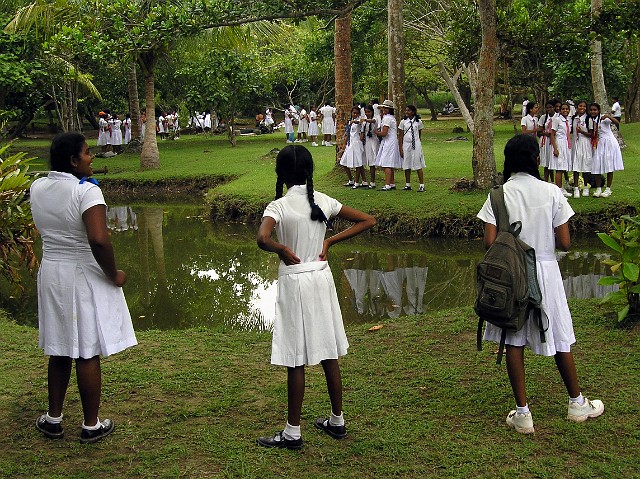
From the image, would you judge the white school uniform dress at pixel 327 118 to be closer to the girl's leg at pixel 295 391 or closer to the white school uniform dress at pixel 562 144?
the white school uniform dress at pixel 562 144

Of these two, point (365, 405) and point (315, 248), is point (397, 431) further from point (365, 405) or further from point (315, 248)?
point (315, 248)

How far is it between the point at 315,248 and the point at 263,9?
947 centimetres

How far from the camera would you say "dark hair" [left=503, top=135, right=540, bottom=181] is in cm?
481

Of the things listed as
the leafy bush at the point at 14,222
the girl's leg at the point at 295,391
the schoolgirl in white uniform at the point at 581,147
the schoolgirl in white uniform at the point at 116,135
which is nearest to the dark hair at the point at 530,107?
the schoolgirl in white uniform at the point at 581,147

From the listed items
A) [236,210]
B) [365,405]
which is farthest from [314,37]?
[365,405]

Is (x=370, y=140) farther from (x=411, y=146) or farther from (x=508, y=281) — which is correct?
(x=508, y=281)

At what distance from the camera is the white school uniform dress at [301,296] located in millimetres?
4570

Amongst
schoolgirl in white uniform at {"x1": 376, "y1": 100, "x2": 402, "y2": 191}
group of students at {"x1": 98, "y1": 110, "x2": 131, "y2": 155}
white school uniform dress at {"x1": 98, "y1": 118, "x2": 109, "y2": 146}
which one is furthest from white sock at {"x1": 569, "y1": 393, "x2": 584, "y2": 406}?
white school uniform dress at {"x1": 98, "y1": 118, "x2": 109, "y2": 146}

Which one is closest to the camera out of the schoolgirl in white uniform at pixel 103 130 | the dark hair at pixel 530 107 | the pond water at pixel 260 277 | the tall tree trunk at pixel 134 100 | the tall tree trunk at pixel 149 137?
the pond water at pixel 260 277

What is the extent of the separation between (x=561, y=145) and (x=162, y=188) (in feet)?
35.7

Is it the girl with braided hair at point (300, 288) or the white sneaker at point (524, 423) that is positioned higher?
the girl with braided hair at point (300, 288)

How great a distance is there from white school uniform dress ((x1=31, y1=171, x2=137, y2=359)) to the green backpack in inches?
88.7

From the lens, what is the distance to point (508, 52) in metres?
14.1

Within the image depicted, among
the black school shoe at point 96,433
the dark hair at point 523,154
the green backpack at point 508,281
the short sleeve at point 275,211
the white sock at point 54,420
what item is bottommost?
the black school shoe at point 96,433
